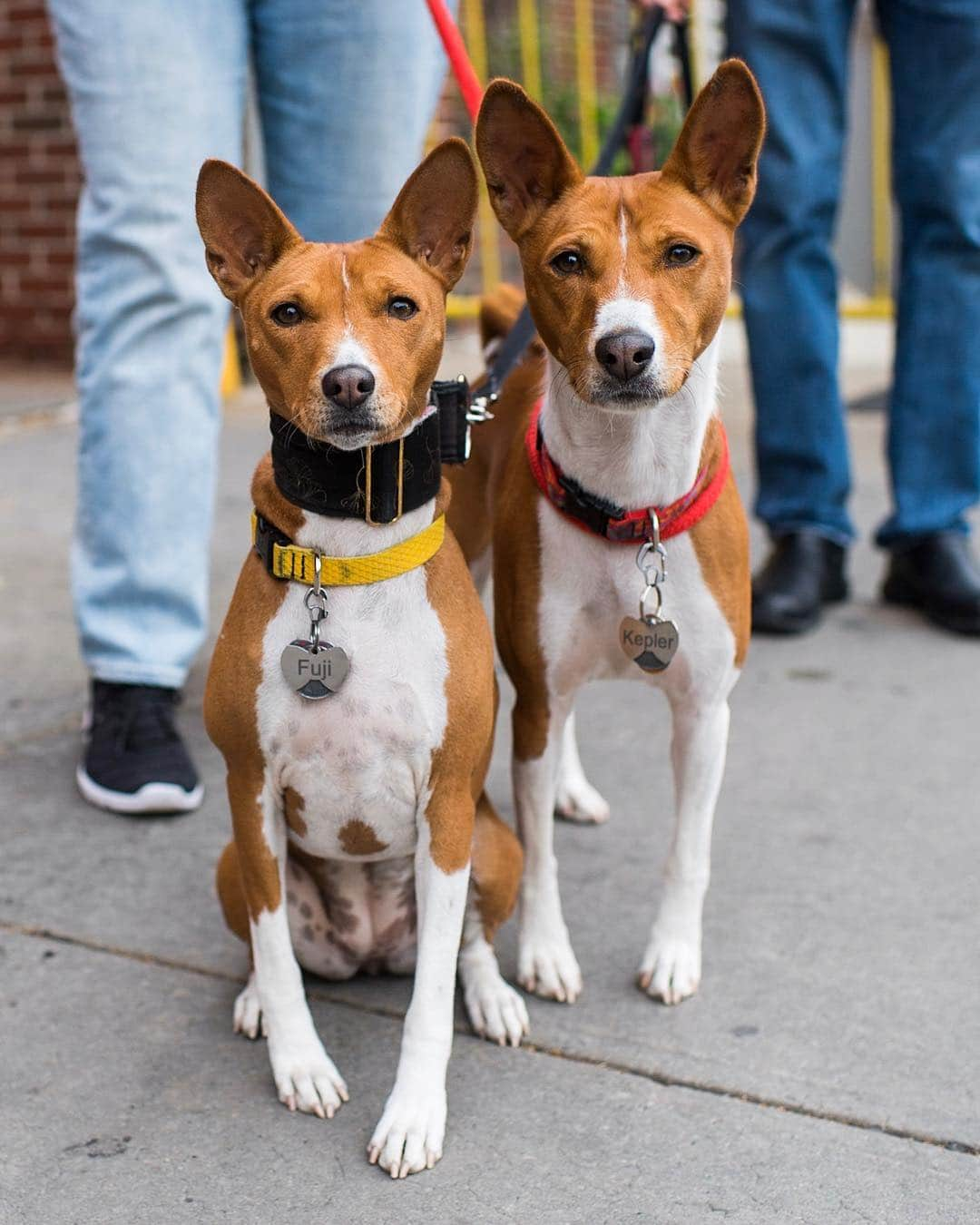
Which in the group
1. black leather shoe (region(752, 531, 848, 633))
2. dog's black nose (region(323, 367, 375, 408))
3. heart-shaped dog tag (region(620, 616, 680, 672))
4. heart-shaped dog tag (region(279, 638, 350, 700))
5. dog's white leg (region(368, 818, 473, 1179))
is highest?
dog's black nose (region(323, 367, 375, 408))

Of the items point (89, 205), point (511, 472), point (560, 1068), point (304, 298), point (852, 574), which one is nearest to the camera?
point (304, 298)

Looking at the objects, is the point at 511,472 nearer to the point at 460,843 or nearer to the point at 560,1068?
the point at 460,843

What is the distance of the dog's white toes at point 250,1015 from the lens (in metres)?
2.50

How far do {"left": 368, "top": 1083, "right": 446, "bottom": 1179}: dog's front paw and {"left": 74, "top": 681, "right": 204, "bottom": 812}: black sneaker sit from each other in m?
1.19

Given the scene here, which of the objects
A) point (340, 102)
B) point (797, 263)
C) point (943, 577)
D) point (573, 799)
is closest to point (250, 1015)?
point (573, 799)

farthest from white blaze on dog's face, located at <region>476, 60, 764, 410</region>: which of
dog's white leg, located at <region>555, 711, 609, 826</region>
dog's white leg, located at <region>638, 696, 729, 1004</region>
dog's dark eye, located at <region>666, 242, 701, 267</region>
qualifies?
dog's white leg, located at <region>555, 711, 609, 826</region>

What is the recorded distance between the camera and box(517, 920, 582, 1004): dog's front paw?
2631 millimetres

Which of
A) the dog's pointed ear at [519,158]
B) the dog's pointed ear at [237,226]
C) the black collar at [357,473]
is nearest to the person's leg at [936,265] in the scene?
the dog's pointed ear at [519,158]

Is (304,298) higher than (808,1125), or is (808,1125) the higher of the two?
(304,298)

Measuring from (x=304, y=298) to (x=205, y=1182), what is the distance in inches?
49.1

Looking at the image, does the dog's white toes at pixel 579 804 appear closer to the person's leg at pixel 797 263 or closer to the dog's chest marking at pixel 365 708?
the dog's chest marking at pixel 365 708

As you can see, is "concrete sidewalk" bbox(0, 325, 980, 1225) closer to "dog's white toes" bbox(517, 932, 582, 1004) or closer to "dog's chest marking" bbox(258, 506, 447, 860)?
"dog's white toes" bbox(517, 932, 582, 1004)

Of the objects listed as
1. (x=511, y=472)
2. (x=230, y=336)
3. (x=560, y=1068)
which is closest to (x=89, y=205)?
(x=511, y=472)

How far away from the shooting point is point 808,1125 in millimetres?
2252
